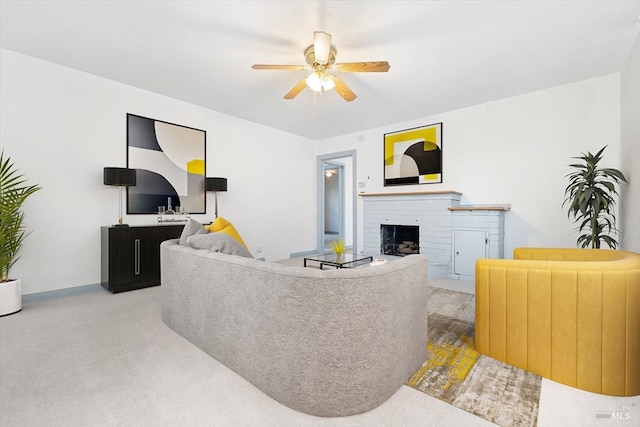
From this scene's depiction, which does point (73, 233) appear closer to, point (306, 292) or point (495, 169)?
point (306, 292)

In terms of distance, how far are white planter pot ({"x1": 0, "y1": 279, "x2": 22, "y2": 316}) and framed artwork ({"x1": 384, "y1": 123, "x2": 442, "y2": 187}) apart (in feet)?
17.1

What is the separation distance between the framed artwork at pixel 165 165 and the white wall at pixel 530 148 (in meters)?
3.92

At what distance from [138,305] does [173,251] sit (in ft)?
4.23

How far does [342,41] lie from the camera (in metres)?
2.73

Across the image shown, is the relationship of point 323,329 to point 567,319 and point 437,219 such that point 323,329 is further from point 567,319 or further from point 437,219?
point 437,219

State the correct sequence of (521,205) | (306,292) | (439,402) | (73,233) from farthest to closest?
(521,205), (73,233), (439,402), (306,292)

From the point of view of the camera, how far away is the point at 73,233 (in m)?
3.40

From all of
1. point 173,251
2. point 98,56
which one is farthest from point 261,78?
point 173,251

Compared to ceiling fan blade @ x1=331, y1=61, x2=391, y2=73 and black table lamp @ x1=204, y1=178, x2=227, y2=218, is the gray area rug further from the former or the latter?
black table lamp @ x1=204, y1=178, x2=227, y2=218

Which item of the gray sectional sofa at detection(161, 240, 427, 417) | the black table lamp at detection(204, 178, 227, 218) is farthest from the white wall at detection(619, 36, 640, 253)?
the black table lamp at detection(204, 178, 227, 218)

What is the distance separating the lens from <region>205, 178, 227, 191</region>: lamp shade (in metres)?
4.41

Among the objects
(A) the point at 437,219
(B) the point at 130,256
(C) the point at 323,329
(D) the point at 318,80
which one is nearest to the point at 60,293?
(B) the point at 130,256

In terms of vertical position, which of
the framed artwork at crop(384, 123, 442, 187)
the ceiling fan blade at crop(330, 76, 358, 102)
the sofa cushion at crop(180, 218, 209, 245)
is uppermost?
the ceiling fan blade at crop(330, 76, 358, 102)

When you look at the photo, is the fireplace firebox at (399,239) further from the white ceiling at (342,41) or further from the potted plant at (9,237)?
the potted plant at (9,237)
